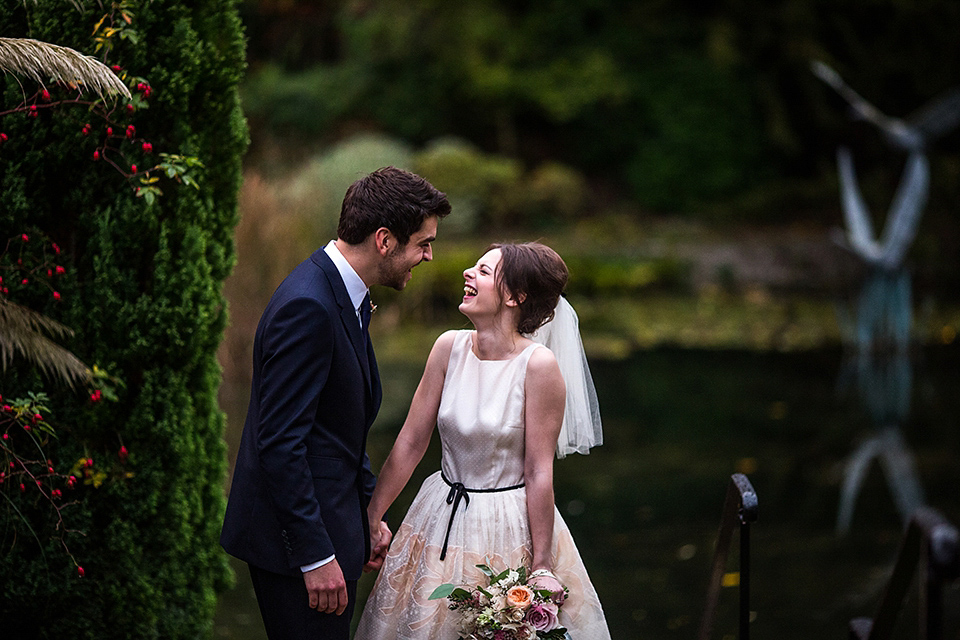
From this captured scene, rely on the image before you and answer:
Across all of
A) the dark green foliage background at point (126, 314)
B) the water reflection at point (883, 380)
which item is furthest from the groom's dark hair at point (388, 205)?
the water reflection at point (883, 380)

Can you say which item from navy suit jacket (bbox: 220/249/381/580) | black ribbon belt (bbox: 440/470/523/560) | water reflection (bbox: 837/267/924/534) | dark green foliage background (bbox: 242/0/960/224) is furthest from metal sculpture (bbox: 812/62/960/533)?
navy suit jacket (bbox: 220/249/381/580)

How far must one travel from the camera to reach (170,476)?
12.8 ft

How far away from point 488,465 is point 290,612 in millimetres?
765

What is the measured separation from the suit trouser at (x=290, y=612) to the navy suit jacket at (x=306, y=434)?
7 cm

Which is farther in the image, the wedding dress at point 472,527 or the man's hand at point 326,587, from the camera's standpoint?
the wedding dress at point 472,527

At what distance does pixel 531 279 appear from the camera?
10.4 feet

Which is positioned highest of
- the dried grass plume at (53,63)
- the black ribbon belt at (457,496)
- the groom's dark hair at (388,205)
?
the dried grass plume at (53,63)

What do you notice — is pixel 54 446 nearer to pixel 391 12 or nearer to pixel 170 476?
pixel 170 476

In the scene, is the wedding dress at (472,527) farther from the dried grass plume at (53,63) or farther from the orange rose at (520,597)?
the dried grass plume at (53,63)

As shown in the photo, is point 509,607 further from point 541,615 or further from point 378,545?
point 378,545

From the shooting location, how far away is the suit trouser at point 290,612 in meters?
2.81

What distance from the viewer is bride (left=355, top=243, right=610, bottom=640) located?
311 centimetres

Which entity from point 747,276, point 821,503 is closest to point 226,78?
point 821,503

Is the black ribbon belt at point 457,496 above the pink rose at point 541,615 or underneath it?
above
